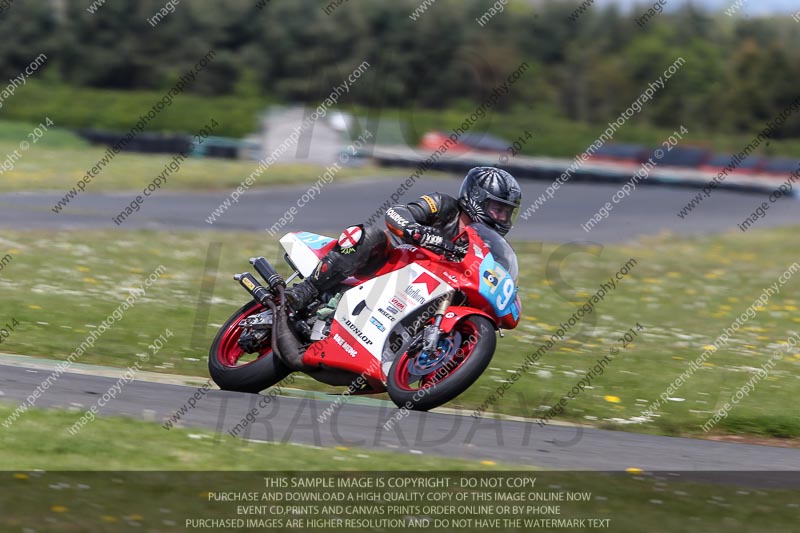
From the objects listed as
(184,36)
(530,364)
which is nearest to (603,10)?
(184,36)

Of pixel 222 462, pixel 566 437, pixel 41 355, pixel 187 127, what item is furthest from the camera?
pixel 187 127

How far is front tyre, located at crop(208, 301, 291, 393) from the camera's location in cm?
887

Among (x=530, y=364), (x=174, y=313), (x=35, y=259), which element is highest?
(x=530, y=364)

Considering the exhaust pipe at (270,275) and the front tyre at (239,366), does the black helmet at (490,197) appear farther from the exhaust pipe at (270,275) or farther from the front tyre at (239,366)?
the front tyre at (239,366)

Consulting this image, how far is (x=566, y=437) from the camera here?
842cm

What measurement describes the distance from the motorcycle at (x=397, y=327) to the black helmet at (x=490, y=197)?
280 millimetres

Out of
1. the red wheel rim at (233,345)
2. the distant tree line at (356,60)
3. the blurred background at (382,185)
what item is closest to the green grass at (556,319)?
the blurred background at (382,185)

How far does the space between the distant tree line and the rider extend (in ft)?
143

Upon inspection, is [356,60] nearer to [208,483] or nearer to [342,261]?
[342,261]

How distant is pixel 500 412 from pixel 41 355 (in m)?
4.10

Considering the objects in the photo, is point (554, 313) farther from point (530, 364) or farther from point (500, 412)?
point (500, 412)

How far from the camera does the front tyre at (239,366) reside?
887 cm

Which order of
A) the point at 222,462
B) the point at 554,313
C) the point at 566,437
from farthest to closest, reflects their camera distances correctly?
the point at 554,313
the point at 566,437
the point at 222,462

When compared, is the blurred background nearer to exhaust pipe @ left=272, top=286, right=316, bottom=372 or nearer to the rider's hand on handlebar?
exhaust pipe @ left=272, top=286, right=316, bottom=372
